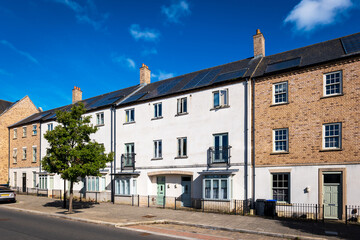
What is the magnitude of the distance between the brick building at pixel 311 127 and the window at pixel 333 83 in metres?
0.05

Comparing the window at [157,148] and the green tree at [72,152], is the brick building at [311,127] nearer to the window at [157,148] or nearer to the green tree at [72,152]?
the window at [157,148]

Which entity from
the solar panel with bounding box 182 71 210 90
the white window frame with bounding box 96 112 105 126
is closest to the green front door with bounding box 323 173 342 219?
the solar panel with bounding box 182 71 210 90

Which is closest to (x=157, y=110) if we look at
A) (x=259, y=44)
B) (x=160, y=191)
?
(x=160, y=191)

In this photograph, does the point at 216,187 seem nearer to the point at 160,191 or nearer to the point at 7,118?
the point at 160,191

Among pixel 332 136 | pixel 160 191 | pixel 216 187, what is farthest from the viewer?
pixel 160 191

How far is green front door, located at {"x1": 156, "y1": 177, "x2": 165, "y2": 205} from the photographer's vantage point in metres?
22.2

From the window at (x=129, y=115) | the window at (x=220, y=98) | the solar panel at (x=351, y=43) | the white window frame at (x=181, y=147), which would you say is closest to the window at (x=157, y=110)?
the window at (x=129, y=115)

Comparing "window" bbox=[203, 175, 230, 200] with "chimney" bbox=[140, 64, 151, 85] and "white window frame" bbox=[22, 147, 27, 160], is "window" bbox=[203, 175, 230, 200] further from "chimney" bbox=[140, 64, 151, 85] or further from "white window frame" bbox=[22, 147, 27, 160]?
"white window frame" bbox=[22, 147, 27, 160]

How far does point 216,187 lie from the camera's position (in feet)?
60.3

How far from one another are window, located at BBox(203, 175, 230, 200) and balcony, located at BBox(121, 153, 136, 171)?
23.8ft

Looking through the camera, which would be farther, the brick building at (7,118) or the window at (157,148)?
the brick building at (7,118)

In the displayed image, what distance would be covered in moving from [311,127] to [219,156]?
5968mm

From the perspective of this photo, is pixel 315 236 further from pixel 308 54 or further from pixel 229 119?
pixel 308 54

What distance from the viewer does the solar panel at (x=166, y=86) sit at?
930 inches
